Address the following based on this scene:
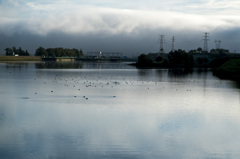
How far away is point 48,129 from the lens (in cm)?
1464

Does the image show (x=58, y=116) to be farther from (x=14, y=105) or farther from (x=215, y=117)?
(x=215, y=117)

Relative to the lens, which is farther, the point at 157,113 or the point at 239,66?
the point at 239,66

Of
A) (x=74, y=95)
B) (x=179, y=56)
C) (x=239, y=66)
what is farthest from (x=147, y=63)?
(x=74, y=95)

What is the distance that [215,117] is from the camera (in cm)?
1845

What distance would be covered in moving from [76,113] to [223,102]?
1135cm

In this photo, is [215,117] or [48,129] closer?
[48,129]

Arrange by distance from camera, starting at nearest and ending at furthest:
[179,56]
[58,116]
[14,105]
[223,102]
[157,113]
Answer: [58,116]
[157,113]
[14,105]
[223,102]
[179,56]

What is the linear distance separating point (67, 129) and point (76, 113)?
12.4ft

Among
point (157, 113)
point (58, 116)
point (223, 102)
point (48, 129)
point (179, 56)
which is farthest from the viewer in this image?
point (179, 56)

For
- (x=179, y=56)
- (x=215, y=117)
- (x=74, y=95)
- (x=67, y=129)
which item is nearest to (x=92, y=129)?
(x=67, y=129)

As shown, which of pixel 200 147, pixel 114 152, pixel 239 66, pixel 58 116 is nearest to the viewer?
pixel 114 152

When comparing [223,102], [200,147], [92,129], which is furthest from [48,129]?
[223,102]

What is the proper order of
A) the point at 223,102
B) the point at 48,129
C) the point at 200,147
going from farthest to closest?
the point at 223,102
the point at 48,129
the point at 200,147

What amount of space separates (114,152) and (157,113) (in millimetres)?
7824
